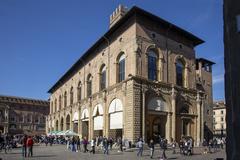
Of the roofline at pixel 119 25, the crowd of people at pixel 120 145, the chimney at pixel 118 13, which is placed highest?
the chimney at pixel 118 13

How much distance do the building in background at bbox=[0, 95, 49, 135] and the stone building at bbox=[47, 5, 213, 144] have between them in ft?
175

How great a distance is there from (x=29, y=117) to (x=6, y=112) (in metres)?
7.37

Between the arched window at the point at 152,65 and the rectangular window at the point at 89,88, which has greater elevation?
the arched window at the point at 152,65

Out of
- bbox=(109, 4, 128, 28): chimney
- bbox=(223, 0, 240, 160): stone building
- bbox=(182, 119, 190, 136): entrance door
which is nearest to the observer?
bbox=(223, 0, 240, 160): stone building

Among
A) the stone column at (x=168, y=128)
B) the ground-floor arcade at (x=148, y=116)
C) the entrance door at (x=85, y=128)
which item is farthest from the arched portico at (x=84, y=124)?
the stone column at (x=168, y=128)

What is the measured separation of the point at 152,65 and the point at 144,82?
2936mm

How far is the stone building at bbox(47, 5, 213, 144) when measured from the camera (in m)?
33.1

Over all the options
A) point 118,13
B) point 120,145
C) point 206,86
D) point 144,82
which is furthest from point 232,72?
point 206,86

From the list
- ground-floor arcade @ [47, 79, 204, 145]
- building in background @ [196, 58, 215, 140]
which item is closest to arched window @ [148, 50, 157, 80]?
ground-floor arcade @ [47, 79, 204, 145]

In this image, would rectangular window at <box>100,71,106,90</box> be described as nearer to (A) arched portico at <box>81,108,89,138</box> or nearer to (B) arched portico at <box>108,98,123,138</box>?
(B) arched portico at <box>108,98,123,138</box>

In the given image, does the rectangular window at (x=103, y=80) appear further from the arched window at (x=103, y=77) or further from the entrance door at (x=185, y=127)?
the entrance door at (x=185, y=127)

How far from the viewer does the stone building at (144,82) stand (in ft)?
109

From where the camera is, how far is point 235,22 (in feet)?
16.7

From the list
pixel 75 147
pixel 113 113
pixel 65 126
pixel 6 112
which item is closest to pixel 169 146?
pixel 113 113
